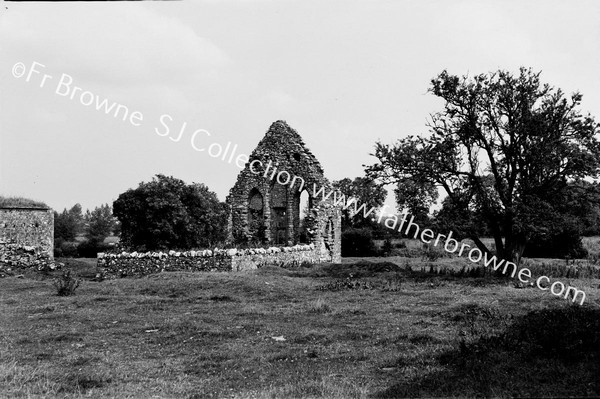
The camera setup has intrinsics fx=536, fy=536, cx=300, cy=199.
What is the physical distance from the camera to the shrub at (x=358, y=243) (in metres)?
44.7

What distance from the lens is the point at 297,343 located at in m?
10.9

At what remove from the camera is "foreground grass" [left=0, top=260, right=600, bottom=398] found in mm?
7805

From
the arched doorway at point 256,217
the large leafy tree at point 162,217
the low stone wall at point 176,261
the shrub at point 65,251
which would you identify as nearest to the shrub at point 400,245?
the arched doorway at point 256,217

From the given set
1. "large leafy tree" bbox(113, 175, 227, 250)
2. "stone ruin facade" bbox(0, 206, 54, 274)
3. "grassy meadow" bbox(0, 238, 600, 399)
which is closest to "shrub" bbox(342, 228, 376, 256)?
"large leafy tree" bbox(113, 175, 227, 250)

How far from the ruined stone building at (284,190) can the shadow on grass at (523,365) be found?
79.1 feet

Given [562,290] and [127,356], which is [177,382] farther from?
[562,290]

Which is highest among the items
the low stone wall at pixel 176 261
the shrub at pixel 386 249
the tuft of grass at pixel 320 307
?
the shrub at pixel 386 249

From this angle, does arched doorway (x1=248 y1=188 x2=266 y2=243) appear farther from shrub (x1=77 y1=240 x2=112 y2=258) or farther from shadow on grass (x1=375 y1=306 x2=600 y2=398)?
shadow on grass (x1=375 y1=306 x2=600 y2=398)

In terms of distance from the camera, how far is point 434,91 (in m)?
22.9

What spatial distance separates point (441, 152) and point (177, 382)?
1692cm

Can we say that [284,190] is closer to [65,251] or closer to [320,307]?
[320,307]

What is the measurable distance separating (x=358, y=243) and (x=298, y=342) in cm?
3429

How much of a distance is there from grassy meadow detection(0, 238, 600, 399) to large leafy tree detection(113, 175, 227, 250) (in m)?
13.1

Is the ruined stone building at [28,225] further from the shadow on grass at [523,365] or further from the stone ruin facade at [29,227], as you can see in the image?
the shadow on grass at [523,365]
